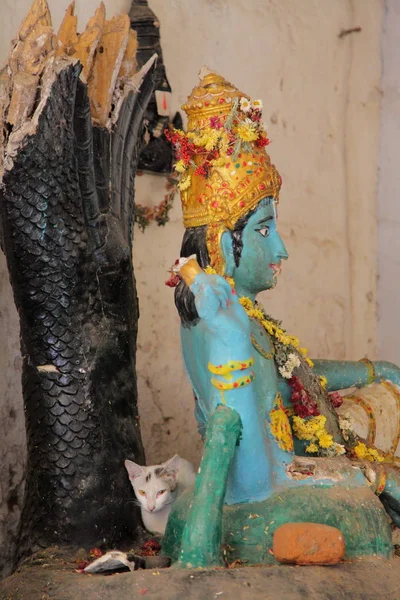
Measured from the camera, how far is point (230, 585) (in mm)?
1921

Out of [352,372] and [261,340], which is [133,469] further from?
[352,372]

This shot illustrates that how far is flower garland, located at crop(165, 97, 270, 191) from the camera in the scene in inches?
92.7

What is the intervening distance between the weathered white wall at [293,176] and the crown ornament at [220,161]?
905 mm

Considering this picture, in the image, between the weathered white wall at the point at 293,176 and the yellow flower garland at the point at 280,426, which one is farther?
the weathered white wall at the point at 293,176

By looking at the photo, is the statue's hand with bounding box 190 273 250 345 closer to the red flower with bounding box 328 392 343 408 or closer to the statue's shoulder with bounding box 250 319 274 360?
the statue's shoulder with bounding box 250 319 274 360

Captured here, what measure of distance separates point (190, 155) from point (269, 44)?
2044 mm

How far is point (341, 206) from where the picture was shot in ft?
15.7

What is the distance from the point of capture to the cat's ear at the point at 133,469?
2467 mm

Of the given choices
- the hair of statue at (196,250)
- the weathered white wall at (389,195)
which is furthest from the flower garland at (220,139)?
the weathered white wall at (389,195)

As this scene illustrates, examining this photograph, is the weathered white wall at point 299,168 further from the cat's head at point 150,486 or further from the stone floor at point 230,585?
the stone floor at point 230,585

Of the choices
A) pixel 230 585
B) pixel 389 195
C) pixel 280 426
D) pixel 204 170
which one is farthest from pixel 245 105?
pixel 389 195

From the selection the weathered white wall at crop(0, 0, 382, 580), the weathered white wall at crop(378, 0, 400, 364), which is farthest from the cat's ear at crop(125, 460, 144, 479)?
the weathered white wall at crop(378, 0, 400, 364)

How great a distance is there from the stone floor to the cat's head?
1.26 feet

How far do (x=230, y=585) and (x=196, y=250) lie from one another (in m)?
0.81
